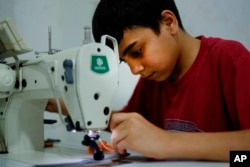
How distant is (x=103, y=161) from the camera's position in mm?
953

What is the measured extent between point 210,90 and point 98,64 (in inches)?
17.1

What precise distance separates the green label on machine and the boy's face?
19 centimetres

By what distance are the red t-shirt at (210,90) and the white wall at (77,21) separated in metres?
0.55

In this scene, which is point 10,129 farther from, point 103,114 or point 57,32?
point 57,32

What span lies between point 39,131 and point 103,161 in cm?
34

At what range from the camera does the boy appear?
90cm

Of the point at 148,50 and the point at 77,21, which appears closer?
the point at 148,50

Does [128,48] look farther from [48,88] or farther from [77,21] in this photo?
[77,21]

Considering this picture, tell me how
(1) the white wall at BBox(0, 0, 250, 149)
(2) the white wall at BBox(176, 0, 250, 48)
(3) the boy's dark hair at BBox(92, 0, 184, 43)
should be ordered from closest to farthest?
(3) the boy's dark hair at BBox(92, 0, 184, 43) < (1) the white wall at BBox(0, 0, 250, 149) < (2) the white wall at BBox(176, 0, 250, 48)

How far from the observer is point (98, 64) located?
87cm

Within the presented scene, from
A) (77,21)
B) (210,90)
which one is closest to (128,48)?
(210,90)

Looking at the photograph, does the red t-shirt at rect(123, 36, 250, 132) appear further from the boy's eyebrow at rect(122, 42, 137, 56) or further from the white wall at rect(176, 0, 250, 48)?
the white wall at rect(176, 0, 250, 48)

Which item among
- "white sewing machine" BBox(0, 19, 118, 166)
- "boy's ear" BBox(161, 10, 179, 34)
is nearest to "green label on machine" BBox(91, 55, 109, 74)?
"white sewing machine" BBox(0, 19, 118, 166)

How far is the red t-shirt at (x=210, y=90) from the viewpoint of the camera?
1066 millimetres
